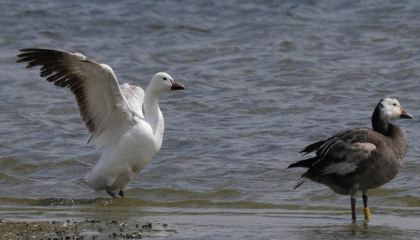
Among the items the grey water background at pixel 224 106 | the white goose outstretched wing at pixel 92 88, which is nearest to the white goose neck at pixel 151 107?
the white goose outstretched wing at pixel 92 88

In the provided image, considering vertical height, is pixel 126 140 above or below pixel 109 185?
above

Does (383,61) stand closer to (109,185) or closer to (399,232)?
(109,185)

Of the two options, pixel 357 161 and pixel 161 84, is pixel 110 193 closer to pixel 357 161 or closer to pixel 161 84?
pixel 161 84

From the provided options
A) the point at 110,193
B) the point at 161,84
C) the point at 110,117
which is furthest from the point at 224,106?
the point at 110,193

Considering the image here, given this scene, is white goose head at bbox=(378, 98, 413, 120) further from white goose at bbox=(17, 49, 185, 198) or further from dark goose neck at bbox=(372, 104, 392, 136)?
white goose at bbox=(17, 49, 185, 198)

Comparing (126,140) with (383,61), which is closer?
(126,140)

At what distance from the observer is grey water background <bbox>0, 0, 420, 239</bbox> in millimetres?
8195

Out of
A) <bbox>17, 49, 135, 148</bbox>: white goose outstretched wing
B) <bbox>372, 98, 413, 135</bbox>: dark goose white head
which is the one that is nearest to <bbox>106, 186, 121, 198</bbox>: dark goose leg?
<bbox>17, 49, 135, 148</bbox>: white goose outstretched wing

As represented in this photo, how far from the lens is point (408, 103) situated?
12.4 meters

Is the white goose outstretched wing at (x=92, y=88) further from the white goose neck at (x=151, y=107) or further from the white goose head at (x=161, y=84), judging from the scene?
the white goose head at (x=161, y=84)

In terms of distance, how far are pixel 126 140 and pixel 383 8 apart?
448 inches

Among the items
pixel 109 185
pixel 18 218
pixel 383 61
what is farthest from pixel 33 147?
pixel 383 61

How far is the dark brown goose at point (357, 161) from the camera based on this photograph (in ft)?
24.6

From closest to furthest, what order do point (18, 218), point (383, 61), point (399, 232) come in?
point (399, 232), point (18, 218), point (383, 61)
